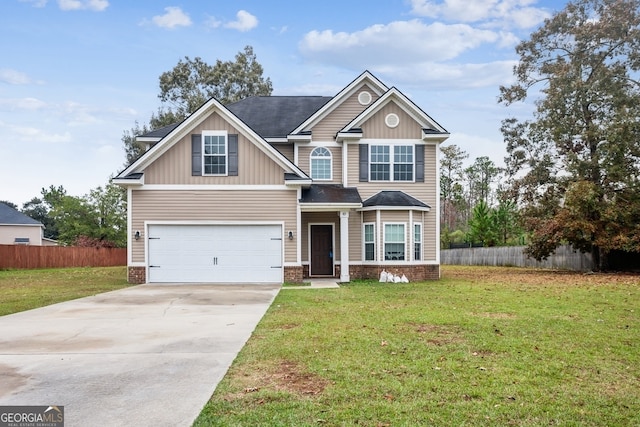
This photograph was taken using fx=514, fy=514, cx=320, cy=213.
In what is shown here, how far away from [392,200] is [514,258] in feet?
56.6

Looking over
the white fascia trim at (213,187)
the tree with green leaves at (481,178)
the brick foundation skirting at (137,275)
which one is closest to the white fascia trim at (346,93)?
the white fascia trim at (213,187)

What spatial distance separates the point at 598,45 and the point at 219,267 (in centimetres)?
2274

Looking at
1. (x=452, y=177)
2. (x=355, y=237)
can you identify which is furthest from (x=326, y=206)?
(x=452, y=177)

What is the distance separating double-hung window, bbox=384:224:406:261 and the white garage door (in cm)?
416

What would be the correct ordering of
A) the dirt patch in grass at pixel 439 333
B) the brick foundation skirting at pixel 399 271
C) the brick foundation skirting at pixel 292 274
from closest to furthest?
the dirt patch in grass at pixel 439 333 < the brick foundation skirting at pixel 292 274 < the brick foundation skirting at pixel 399 271

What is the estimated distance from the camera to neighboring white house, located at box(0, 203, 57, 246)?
1688 inches

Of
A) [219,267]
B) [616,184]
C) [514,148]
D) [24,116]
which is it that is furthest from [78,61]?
[616,184]

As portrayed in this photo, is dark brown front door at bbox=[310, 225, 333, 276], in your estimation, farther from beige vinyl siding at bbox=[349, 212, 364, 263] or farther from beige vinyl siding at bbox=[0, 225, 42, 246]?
beige vinyl siding at bbox=[0, 225, 42, 246]

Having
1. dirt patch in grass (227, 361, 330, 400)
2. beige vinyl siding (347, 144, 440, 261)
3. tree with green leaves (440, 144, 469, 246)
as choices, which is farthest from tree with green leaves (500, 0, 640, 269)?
tree with green leaves (440, 144, 469, 246)

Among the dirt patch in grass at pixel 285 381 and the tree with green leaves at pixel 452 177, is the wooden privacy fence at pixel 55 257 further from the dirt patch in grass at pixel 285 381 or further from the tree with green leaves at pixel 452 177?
the tree with green leaves at pixel 452 177

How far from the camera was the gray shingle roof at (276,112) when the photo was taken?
71.2 feet

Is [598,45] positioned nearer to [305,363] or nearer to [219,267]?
[219,267]

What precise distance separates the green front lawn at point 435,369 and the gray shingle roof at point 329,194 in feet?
26.2

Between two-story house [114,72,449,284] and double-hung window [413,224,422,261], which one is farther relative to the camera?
double-hung window [413,224,422,261]
